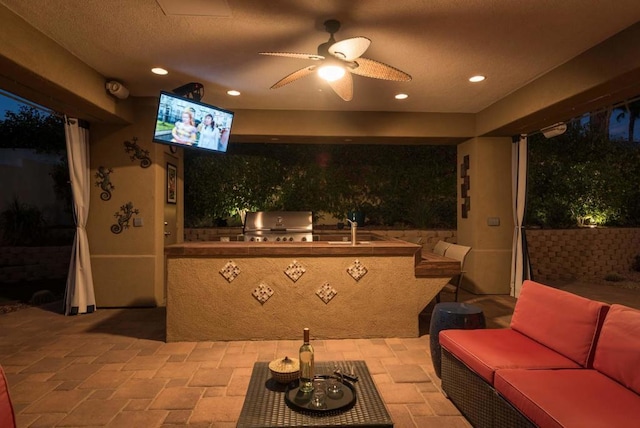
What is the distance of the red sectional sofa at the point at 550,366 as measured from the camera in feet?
5.45

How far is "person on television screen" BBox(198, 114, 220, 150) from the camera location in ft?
14.5

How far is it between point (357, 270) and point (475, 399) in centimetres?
179

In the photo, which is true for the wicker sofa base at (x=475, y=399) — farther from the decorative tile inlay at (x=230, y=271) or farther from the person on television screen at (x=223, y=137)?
the person on television screen at (x=223, y=137)

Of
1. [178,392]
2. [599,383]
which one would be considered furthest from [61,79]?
[599,383]

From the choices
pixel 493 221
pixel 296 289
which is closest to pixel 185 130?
pixel 296 289

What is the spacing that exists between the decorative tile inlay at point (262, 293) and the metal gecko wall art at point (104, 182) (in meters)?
2.85

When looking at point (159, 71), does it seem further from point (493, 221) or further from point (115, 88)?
point (493, 221)

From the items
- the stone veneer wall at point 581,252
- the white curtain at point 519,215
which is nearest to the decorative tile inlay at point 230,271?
the white curtain at point 519,215

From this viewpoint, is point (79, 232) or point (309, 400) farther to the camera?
point (79, 232)

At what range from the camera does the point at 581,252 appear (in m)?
7.41

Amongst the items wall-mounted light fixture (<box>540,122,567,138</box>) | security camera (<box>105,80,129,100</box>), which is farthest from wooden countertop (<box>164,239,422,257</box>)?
wall-mounted light fixture (<box>540,122,567,138</box>)

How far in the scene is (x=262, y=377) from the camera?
7.33ft

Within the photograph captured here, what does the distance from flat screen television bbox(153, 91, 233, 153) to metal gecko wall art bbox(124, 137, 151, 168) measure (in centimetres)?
116

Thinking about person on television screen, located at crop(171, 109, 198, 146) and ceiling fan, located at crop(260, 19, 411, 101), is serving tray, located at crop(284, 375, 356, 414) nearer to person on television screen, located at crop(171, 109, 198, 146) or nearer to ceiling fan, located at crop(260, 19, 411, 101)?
ceiling fan, located at crop(260, 19, 411, 101)
